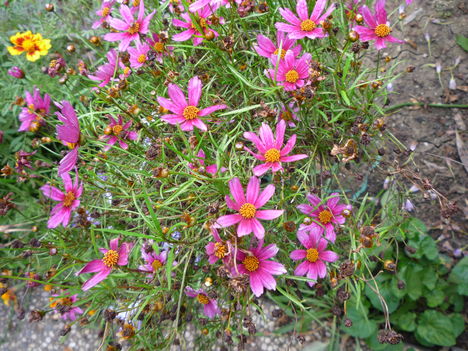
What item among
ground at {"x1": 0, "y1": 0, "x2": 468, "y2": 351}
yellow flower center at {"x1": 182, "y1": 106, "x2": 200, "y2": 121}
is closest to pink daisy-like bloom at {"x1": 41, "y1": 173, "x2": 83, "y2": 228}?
yellow flower center at {"x1": 182, "y1": 106, "x2": 200, "y2": 121}

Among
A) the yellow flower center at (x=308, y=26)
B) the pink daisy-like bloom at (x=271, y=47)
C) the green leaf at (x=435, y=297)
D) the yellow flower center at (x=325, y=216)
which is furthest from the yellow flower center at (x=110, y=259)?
the green leaf at (x=435, y=297)

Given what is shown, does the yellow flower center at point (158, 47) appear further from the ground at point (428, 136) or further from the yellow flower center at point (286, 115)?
the ground at point (428, 136)

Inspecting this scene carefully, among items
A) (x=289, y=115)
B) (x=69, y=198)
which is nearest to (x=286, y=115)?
(x=289, y=115)

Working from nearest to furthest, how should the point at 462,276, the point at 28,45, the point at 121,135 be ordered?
the point at 121,135 → the point at 462,276 → the point at 28,45

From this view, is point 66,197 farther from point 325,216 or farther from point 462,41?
point 462,41

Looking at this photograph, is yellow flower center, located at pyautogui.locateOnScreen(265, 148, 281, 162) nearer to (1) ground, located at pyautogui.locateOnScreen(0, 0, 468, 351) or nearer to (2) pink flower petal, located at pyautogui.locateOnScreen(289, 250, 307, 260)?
(2) pink flower petal, located at pyautogui.locateOnScreen(289, 250, 307, 260)

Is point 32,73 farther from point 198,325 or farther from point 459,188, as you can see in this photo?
point 459,188
